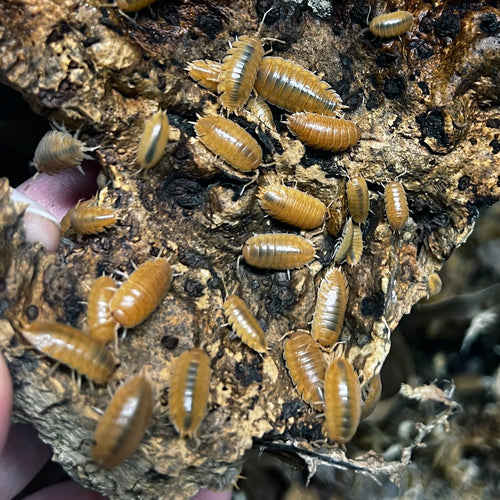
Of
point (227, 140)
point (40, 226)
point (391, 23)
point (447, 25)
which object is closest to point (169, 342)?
point (40, 226)

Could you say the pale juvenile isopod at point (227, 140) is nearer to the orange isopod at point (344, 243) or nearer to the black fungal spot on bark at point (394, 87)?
the orange isopod at point (344, 243)

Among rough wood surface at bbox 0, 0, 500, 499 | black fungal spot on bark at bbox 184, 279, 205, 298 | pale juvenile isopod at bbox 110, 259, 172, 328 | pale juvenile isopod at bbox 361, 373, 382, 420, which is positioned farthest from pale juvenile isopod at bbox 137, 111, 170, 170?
pale juvenile isopod at bbox 361, 373, 382, 420

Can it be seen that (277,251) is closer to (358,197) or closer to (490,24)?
(358,197)

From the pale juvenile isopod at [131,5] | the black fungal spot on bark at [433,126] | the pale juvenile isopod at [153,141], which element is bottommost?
the pale juvenile isopod at [153,141]

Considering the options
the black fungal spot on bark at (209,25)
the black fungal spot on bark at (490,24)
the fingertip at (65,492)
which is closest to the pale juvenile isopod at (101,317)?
the black fungal spot on bark at (209,25)

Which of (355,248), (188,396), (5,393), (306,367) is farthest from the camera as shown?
(355,248)

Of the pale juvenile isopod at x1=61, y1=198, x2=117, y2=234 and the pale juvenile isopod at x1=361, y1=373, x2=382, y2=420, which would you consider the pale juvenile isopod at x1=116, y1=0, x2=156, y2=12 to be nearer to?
the pale juvenile isopod at x1=61, y1=198, x2=117, y2=234

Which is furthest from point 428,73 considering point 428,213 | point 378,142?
point 428,213
